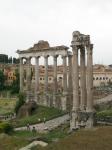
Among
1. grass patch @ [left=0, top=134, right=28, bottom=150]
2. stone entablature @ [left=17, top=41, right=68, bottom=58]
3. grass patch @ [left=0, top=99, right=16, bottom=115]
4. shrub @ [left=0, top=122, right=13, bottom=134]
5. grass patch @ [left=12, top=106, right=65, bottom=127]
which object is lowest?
grass patch @ [left=0, top=134, right=28, bottom=150]

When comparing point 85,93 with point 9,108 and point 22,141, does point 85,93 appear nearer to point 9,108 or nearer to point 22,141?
point 22,141

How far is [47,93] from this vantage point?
64.1 metres

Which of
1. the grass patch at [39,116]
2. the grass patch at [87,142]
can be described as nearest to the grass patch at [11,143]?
the grass patch at [87,142]

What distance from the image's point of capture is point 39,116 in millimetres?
55875

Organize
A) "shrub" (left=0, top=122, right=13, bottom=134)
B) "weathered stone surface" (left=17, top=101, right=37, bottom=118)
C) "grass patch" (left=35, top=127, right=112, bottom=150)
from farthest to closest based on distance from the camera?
"weathered stone surface" (left=17, top=101, right=37, bottom=118) < "shrub" (left=0, top=122, right=13, bottom=134) < "grass patch" (left=35, top=127, right=112, bottom=150)

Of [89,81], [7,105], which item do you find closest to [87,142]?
[89,81]

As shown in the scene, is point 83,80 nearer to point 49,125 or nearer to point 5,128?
point 49,125

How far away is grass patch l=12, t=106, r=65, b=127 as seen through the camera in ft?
171

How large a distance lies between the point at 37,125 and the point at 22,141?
14516mm

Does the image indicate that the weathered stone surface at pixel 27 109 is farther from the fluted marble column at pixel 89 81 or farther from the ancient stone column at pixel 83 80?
the fluted marble column at pixel 89 81

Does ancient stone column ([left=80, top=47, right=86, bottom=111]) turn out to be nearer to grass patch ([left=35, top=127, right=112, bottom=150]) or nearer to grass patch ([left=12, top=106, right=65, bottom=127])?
grass patch ([left=12, top=106, right=65, bottom=127])

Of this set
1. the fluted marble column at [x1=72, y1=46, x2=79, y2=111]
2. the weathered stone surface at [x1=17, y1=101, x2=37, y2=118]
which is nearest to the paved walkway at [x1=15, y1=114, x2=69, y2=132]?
the fluted marble column at [x1=72, y1=46, x2=79, y2=111]

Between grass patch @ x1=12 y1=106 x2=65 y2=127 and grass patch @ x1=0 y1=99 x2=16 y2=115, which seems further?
grass patch @ x1=0 y1=99 x2=16 y2=115

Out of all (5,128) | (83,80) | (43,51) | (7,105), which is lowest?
(5,128)
